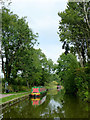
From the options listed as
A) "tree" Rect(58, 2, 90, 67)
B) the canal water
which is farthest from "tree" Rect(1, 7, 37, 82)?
→ the canal water

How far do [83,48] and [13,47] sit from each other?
19356 mm

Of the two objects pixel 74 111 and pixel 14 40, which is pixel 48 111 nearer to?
pixel 74 111

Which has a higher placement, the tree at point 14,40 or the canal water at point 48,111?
the tree at point 14,40

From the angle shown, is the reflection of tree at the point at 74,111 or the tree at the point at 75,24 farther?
the tree at the point at 75,24

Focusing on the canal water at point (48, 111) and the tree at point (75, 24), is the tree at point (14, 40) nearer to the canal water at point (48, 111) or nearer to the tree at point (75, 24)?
the tree at point (75, 24)

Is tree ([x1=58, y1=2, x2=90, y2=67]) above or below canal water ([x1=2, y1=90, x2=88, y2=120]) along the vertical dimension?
above

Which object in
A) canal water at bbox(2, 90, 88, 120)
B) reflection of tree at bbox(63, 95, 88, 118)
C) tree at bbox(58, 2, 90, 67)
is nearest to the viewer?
reflection of tree at bbox(63, 95, 88, 118)

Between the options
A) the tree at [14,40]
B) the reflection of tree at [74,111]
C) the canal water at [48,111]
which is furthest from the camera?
the tree at [14,40]

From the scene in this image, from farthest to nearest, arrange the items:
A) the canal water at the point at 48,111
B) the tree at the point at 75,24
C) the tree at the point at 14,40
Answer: the tree at the point at 14,40, the tree at the point at 75,24, the canal water at the point at 48,111

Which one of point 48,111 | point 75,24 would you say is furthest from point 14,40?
point 48,111

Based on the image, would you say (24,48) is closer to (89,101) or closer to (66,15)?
(66,15)

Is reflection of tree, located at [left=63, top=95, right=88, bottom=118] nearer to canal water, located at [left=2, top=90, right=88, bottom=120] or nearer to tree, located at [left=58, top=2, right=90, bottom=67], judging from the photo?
canal water, located at [left=2, top=90, right=88, bottom=120]

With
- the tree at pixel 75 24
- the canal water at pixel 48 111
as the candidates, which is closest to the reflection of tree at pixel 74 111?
the canal water at pixel 48 111

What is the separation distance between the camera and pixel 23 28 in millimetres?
35844
